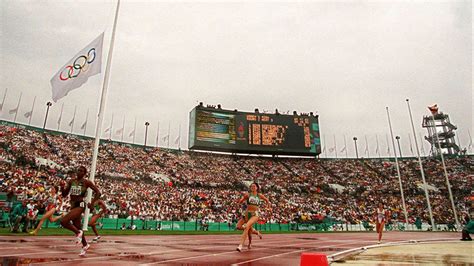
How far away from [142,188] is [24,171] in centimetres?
1089

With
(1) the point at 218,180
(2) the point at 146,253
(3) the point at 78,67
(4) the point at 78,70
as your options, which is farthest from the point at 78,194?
(1) the point at 218,180

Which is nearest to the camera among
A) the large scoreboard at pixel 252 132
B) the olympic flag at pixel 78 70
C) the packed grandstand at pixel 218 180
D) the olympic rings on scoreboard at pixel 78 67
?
the olympic flag at pixel 78 70

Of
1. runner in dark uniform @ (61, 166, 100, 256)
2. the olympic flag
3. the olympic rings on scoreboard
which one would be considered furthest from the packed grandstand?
runner in dark uniform @ (61, 166, 100, 256)

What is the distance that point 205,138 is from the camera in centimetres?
4244

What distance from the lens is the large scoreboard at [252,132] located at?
42.7 meters

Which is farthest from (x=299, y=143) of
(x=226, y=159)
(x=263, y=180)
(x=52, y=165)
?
(x=52, y=165)

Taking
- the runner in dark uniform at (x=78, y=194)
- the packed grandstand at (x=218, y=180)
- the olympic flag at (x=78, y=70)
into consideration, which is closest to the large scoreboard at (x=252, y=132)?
the packed grandstand at (x=218, y=180)

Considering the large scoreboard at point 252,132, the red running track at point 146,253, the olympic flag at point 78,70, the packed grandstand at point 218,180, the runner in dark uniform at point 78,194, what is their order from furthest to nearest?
the large scoreboard at point 252,132 → the packed grandstand at point 218,180 → the olympic flag at point 78,70 → the runner in dark uniform at point 78,194 → the red running track at point 146,253

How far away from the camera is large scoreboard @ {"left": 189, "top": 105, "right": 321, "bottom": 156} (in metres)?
42.7

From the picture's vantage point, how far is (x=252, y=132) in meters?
45.3

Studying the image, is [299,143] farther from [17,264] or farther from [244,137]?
[17,264]

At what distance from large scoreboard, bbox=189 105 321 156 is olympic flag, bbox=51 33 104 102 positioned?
87.2 ft

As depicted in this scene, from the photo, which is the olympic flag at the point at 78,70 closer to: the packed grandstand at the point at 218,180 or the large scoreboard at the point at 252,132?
the packed grandstand at the point at 218,180

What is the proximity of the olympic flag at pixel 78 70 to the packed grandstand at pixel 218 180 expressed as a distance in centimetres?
1257
